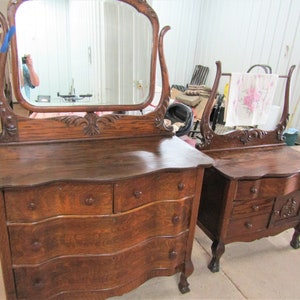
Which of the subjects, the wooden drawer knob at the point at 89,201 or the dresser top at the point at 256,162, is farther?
the dresser top at the point at 256,162

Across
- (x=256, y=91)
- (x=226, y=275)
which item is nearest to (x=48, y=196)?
(x=226, y=275)

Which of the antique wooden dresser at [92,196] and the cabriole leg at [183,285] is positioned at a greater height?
the antique wooden dresser at [92,196]

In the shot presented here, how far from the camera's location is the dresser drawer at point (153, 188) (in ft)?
3.46

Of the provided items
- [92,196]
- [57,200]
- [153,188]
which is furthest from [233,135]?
[57,200]

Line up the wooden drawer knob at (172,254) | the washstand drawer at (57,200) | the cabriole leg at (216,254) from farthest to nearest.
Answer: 1. the cabriole leg at (216,254)
2. the wooden drawer knob at (172,254)
3. the washstand drawer at (57,200)

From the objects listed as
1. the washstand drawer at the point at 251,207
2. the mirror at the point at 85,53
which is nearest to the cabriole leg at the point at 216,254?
the washstand drawer at the point at 251,207

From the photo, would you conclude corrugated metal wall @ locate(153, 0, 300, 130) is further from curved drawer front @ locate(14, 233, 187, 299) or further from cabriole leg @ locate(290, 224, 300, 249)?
curved drawer front @ locate(14, 233, 187, 299)

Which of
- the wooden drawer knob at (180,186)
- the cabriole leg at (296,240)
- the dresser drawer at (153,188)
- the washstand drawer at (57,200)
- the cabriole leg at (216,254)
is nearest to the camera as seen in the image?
the washstand drawer at (57,200)

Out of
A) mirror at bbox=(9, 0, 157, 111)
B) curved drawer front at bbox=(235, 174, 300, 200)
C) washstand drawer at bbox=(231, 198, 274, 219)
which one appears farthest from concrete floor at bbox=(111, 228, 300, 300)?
mirror at bbox=(9, 0, 157, 111)

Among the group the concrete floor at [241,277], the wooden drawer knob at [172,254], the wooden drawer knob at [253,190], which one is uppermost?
the wooden drawer knob at [253,190]

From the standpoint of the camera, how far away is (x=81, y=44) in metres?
1.37

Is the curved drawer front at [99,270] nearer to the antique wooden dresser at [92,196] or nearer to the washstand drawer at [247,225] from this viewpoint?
the antique wooden dresser at [92,196]

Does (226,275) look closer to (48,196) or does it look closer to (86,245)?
(86,245)

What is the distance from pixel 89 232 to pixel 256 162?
42.5 inches
